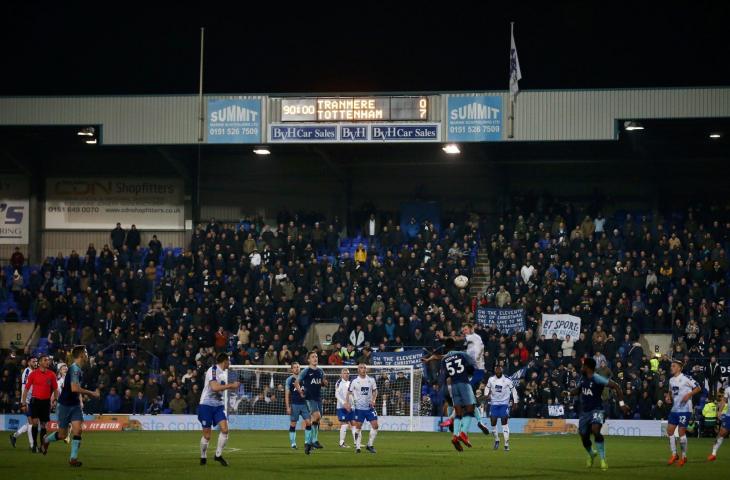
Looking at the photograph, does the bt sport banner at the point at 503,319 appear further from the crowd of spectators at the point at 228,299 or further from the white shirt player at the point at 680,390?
the white shirt player at the point at 680,390

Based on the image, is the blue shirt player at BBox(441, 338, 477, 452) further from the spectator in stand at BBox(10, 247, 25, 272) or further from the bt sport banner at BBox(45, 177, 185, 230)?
the spectator in stand at BBox(10, 247, 25, 272)

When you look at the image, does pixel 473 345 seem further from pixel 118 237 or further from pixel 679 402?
pixel 118 237

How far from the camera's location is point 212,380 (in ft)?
77.8

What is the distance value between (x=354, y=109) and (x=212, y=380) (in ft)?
83.5

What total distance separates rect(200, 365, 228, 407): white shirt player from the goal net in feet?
56.8

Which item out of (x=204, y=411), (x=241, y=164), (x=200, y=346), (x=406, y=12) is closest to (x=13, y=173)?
(x=241, y=164)

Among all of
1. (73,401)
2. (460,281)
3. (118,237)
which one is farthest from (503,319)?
(73,401)

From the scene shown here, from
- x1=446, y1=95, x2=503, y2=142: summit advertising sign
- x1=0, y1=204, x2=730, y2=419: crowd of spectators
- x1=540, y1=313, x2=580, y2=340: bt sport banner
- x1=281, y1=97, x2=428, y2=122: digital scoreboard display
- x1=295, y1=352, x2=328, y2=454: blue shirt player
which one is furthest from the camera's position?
x1=281, y1=97, x2=428, y2=122: digital scoreboard display

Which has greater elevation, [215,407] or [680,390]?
[680,390]

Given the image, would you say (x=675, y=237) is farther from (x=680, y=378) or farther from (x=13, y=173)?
(x=13, y=173)

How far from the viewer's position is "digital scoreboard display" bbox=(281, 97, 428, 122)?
4759 cm

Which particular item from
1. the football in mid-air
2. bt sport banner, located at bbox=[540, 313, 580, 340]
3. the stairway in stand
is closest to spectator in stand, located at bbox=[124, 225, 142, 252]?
the stairway in stand

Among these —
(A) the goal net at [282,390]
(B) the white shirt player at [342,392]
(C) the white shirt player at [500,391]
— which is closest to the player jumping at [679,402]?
(C) the white shirt player at [500,391]

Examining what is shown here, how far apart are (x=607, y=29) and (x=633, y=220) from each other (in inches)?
563
